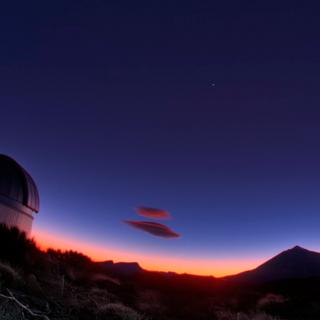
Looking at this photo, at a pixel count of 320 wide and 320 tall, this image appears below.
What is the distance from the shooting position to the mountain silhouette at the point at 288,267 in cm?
6938

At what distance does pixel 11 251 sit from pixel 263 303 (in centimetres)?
1406

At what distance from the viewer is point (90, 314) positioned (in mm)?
10391

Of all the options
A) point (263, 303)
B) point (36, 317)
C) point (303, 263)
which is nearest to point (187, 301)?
point (263, 303)

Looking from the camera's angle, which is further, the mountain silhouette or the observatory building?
the mountain silhouette

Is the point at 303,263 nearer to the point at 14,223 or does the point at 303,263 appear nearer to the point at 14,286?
the point at 14,223

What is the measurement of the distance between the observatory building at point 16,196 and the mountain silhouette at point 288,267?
2060 inches

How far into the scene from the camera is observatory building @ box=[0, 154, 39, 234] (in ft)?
82.3

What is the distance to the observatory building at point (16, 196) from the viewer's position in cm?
2508

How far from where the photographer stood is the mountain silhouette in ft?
228

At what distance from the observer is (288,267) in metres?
72.0

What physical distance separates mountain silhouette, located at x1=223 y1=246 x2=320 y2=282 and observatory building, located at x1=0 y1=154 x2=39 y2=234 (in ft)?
172

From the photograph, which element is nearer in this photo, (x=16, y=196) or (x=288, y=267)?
(x=16, y=196)

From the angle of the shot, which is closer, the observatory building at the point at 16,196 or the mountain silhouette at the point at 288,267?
the observatory building at the point at 16,196

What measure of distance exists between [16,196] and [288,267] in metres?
60.2
